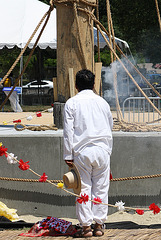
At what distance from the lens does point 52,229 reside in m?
4.52

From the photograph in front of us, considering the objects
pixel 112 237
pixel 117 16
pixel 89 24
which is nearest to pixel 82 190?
pixel 112 237

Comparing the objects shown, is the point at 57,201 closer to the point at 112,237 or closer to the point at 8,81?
the point at 112,237

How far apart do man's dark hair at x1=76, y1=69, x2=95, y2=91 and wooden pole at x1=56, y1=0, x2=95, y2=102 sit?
65.8 inches

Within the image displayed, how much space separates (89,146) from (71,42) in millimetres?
2249

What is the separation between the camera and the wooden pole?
5.96 meters

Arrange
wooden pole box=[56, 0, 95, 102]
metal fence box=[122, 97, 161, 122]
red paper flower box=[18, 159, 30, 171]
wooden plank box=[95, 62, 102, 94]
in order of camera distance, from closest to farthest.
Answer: red paper flower box=[18, 159, 30, 171] → wooden pole box=[56, 0, 95, 102] → wooden plank box=[95, 62, 102, 94] → metal fence box=[122, 97, 161, 122]

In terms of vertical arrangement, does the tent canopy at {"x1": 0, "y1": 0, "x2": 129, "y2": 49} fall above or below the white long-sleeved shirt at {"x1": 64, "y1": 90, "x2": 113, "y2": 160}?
above

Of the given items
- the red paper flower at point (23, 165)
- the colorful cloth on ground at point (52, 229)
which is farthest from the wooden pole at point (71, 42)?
the colorful cloth on ground at point (52, 229)

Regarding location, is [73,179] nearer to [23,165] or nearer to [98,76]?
[23,165]

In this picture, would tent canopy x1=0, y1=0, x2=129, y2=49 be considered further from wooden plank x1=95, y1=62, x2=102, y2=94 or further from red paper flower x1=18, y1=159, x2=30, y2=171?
red paper flower x1=18, y1=159, x2=30, y2=171

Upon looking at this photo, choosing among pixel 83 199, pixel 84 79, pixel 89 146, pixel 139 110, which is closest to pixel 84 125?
pixel 89 146


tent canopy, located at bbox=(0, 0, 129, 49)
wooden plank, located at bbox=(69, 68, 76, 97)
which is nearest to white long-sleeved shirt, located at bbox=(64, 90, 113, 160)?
wooden plank, located at bbox=(69, 68, 76, 97)

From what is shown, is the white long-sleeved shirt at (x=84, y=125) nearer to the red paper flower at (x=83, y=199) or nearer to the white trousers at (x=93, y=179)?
the white trousers at (x=93, y=179)

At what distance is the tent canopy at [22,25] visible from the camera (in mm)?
15133
